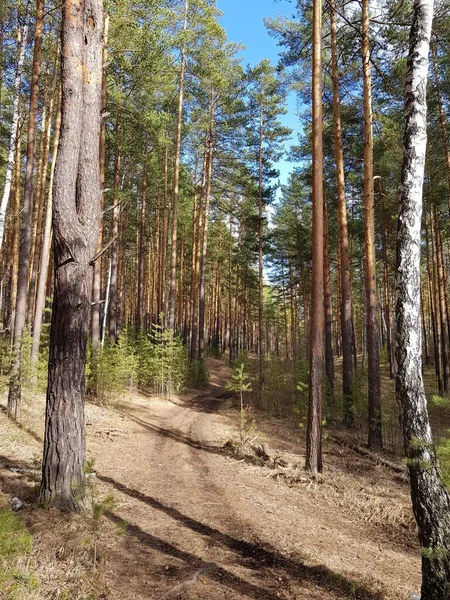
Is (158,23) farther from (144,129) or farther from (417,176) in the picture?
(417,176)

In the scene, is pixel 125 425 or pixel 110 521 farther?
pixel 125 425

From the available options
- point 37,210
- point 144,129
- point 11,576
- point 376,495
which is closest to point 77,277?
point 11,576

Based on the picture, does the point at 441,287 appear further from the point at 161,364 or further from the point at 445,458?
the point at 445,458

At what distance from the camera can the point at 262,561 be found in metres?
4.31

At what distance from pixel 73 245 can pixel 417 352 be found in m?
4.17

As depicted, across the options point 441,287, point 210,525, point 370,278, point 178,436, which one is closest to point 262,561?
point 210,525

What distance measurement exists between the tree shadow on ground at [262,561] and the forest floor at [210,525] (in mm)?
16

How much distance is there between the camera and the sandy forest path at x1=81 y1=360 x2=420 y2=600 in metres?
3.77

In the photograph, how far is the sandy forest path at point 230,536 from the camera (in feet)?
12.4

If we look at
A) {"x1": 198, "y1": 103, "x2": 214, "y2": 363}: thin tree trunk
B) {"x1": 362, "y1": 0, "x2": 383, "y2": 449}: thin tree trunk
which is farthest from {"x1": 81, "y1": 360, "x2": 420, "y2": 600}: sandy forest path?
{"x1": 198, "y1": 103, "x2": 214, "y2": 363}: thin tree trunk

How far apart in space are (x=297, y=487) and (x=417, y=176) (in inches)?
225

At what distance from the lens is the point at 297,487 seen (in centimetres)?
701

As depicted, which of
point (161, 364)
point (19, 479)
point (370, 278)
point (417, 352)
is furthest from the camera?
point (161, 364)

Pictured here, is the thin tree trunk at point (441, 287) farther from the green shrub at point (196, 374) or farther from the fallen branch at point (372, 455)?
the green shrub at point (196, 374)
